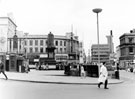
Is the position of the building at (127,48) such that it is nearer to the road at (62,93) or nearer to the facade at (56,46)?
the facade at (56,46)

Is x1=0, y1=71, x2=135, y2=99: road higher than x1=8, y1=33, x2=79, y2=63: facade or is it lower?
lower

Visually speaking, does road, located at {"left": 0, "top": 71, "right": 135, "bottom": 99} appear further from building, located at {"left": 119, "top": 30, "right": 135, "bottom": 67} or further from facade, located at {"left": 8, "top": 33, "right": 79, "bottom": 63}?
facade, located at {"left": 8, "top": 33, "right": 79, "bottom": 63}

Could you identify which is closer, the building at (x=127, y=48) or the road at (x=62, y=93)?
the road at (x=62, y=93)

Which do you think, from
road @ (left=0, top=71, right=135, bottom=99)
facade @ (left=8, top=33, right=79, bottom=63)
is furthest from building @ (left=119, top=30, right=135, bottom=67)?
road @ (left=0, top=71, right=135, bottom=99)

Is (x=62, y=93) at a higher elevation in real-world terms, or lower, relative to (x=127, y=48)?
lower

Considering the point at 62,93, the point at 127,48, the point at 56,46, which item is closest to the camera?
the point at 62,93

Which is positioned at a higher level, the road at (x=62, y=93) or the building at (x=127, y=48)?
the building at (x=127, y=48)

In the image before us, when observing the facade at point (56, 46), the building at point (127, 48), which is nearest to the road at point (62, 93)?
the building at point (127, 48)

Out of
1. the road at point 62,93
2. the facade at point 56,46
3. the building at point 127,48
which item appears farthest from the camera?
the facade at point 56,46

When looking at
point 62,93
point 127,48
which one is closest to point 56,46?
point 127,48

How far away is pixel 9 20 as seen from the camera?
97.4 meters

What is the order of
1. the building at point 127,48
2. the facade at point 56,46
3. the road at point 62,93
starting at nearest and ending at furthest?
the road at point 62,93, the building at point 127,48, the facade at point 56,46

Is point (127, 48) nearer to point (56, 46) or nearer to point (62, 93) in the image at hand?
point (56, 46)

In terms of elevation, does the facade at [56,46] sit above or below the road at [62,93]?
above
